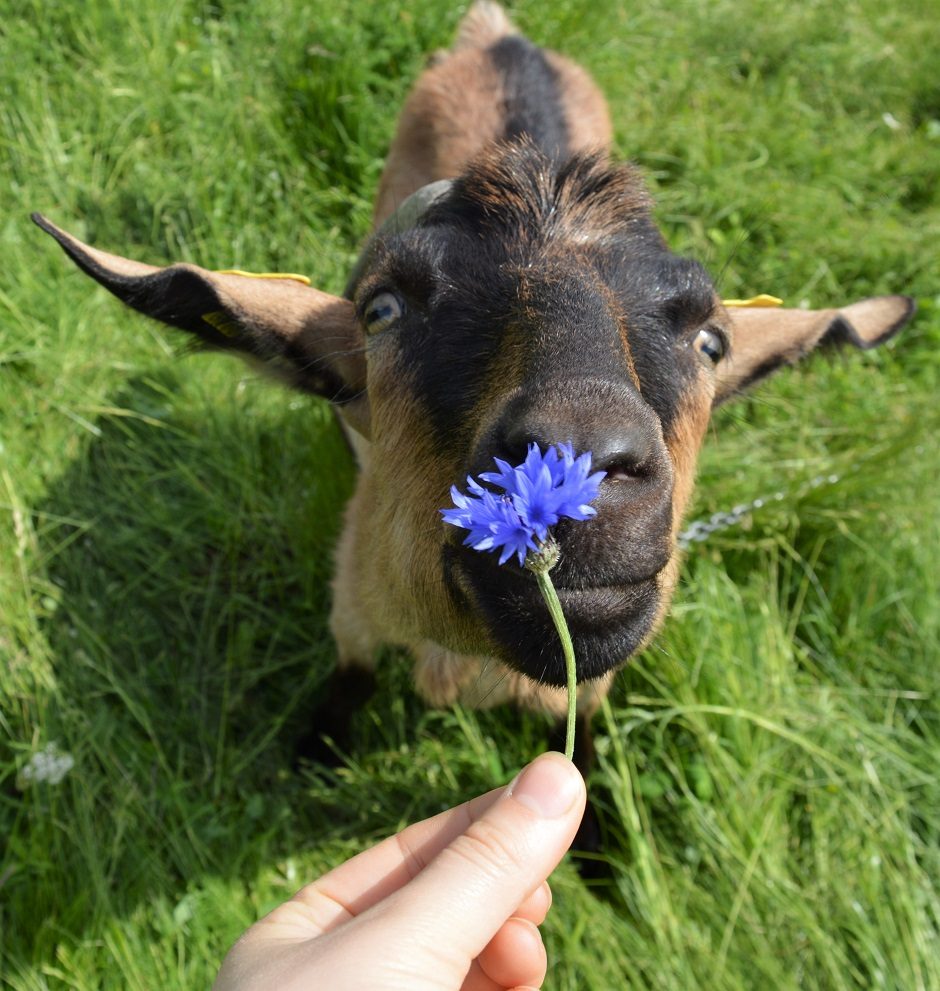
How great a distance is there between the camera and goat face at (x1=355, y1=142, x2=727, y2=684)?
1887 mm

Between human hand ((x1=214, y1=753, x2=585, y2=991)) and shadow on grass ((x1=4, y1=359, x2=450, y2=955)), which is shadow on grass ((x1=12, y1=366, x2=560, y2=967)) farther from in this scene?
human hand ((x1=214, y1=753, x2=585, y2=991))

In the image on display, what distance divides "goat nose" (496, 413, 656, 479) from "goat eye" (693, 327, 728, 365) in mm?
961

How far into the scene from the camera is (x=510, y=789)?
1759 mm

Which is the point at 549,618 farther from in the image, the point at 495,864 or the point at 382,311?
the point at 382,311

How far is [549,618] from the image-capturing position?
6.23ft

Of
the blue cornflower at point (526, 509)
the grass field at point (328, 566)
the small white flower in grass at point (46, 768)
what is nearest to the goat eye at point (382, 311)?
the grass field at point (328, 566)

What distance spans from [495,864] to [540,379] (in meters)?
1.00

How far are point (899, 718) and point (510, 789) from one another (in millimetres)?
3013

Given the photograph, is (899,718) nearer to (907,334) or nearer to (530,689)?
(530,689)

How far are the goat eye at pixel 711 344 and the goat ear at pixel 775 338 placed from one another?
0.53m

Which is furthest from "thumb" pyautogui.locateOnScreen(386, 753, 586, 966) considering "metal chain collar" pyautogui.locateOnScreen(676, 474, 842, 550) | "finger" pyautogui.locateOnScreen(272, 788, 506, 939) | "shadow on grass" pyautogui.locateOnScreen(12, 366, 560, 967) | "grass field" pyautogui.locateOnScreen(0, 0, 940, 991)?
"metal chain collar" pyautogui.locateOnScreen(676, 474, 842, 550)

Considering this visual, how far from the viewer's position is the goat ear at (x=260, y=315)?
285cm

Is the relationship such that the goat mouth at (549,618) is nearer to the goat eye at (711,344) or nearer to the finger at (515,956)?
the finger at (515,956)

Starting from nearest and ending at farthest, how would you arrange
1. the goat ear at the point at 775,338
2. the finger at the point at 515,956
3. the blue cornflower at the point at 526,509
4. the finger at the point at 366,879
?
the blue cornflower at the point at 526,509 < the finger at the point at 366,879 < the finger at the point at 515,956 < the goat ear at the point at 775,338
